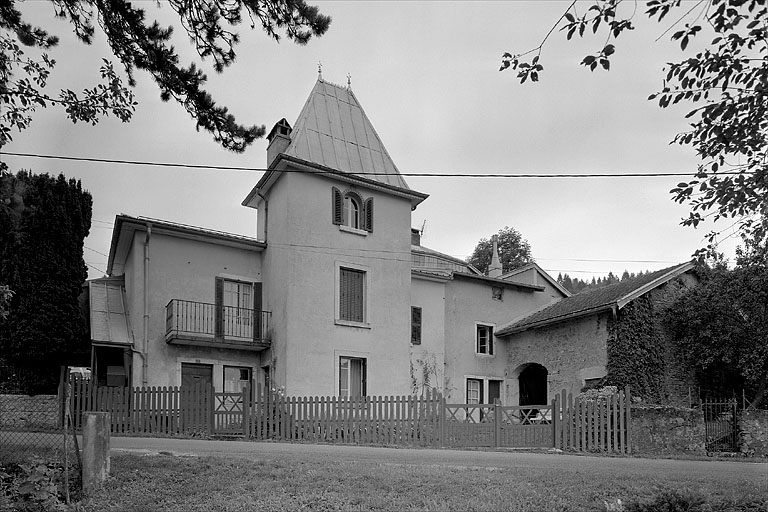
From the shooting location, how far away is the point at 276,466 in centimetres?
1026

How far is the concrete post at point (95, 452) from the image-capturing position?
368 inches

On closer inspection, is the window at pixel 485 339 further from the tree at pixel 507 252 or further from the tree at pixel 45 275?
the tree at pixel 507 252

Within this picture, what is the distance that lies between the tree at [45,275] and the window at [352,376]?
7618mm

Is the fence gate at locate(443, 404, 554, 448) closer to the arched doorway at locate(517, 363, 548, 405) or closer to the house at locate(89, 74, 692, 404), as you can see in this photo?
the house at locate(89, 74, 692, 404)

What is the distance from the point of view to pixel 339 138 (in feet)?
80.9

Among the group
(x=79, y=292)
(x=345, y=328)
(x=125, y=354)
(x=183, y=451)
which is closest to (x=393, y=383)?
(x=345, y=328)

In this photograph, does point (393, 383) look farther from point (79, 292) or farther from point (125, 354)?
point (79, 292)

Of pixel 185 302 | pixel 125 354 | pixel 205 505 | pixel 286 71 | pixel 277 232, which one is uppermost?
pixel 286 71

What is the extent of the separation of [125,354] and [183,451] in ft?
34.9

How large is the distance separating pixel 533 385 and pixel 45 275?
1785 centimetres

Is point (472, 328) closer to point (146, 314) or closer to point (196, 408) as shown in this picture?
point (146, 314)

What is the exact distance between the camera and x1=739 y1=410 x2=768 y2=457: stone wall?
19.5 meters

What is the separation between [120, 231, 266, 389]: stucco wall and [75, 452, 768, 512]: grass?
10920 millimetres

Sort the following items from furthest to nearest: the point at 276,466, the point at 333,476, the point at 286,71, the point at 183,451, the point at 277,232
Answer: the point at 277,232 → the point at 286,71 → the point at 183,451 → the point at 276,466 → the point at 333,476
